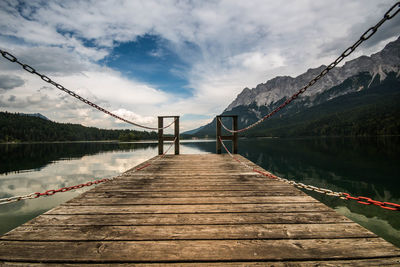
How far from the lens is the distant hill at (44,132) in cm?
10325

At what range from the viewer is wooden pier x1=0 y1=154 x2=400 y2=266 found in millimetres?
1752

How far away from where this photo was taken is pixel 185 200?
3.29 meters

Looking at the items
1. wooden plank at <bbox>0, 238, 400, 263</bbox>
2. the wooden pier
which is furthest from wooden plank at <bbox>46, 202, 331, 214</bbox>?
wooden plank at <bbox>0, 238, 400, 263</bbox>

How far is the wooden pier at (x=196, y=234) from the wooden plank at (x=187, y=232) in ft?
0.04

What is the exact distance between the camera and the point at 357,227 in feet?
7.42

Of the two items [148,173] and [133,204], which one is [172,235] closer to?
[133,204]

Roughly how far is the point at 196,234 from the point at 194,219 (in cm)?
38

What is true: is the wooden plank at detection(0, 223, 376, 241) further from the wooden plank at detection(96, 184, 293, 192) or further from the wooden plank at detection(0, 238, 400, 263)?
the wooden plank at detection(96, 184, 293, 192)

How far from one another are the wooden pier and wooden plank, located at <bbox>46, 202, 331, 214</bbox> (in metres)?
0.02

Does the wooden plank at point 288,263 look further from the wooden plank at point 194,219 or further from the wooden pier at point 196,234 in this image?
the wooden plank at point 194,219

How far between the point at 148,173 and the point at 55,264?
3.93 m

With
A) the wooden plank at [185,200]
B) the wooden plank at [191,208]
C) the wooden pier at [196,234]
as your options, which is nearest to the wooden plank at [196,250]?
the wooden pier at [196,234]

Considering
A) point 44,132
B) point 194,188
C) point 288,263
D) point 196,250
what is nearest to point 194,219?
point 196,250

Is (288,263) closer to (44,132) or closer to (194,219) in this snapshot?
(194,219)
